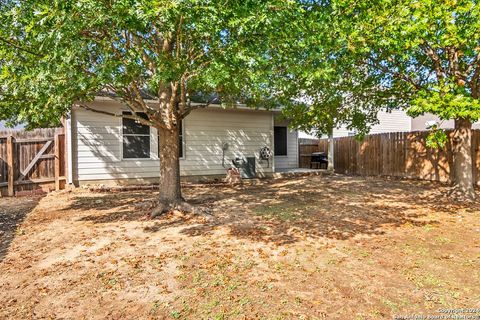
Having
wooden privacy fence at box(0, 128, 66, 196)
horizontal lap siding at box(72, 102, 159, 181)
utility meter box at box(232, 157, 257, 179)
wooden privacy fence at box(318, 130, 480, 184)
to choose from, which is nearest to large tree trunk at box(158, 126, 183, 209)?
horizontal lap siding at box(72, 102, 159, 181)

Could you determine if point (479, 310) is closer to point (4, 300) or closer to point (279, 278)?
point (279, 278)

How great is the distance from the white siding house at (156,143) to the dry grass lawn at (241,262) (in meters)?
2.92

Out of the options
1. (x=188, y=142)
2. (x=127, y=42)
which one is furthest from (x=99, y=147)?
(x=127, y=42)

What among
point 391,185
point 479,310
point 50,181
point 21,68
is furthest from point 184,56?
point 391,185

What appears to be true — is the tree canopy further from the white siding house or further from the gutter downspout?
the white siding house

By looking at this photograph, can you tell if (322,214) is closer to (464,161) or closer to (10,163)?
(464,161)

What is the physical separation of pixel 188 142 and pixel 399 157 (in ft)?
28.9

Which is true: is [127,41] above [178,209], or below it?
above

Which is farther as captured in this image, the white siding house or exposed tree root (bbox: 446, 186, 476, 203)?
the white siding house

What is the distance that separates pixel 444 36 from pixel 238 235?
15.8 feet

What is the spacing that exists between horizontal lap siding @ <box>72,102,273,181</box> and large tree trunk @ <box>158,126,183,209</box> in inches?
171

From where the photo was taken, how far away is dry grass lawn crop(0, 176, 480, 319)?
9.73ft

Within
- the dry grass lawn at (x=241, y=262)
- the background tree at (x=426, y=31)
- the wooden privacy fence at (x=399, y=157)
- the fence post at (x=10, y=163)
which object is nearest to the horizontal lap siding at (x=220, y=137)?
the wooden privacy fence at (x=399, y=157)

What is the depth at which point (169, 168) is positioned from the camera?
268 inches
